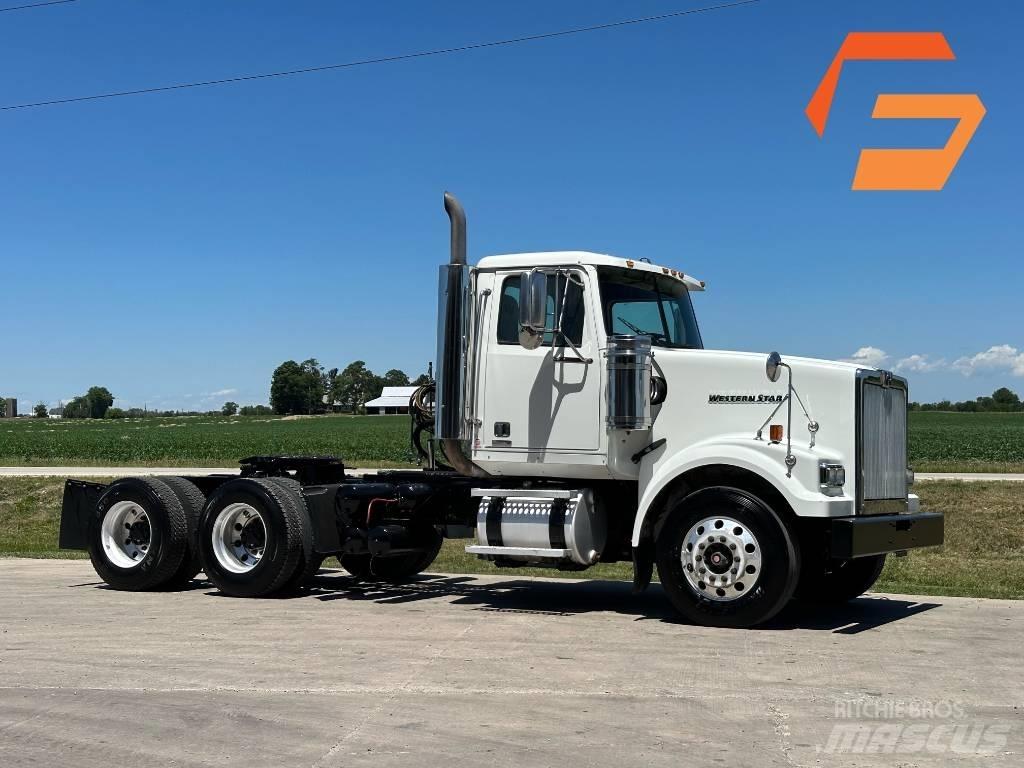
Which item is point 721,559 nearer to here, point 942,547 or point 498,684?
point 498,684

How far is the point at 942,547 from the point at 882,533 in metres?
8.61

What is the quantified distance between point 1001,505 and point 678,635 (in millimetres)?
12477

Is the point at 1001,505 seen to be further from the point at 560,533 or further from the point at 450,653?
the point at 450,653

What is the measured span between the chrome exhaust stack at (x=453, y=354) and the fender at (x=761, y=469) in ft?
5.96

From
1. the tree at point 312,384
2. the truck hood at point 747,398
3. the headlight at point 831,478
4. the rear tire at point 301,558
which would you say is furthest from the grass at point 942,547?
the tree at point 312,384

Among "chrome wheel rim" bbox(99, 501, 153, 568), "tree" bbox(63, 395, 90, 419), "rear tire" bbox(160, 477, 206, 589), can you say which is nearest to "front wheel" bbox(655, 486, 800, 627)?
"rear tire" bbox(160, 477, 206, 589)

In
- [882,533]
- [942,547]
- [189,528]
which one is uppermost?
[882,533]

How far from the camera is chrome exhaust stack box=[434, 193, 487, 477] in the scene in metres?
10.9

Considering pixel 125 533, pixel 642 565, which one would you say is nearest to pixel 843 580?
pixel 642 565

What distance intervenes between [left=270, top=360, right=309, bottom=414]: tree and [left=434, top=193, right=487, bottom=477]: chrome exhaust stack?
5444 inches

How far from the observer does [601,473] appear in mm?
10430

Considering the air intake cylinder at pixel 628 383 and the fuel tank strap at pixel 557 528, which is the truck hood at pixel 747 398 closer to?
the air intake cylinder at pixel 628 383

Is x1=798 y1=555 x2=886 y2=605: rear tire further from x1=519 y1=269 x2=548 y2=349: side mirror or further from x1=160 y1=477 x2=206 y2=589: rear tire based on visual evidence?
x1=160 y1=477 x2=206 y2=589: rear tire

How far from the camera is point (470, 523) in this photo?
1144 cm
